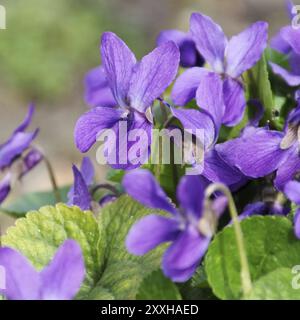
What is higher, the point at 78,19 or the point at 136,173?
the point at 136,173

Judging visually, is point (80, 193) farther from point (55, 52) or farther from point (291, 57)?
point (55, 52)

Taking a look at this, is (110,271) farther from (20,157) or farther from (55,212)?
(20,157)

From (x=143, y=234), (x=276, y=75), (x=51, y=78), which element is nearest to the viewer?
(x=143, y=234)

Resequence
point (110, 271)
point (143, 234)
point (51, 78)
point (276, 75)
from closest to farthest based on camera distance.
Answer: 1. point (143, 234)
2. point (110, 271)
3. point (276, 75)
4. point (51, 78)

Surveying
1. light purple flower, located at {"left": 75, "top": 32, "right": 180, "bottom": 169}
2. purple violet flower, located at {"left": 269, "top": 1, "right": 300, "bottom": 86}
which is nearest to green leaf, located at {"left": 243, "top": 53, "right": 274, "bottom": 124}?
purple violet flower, located at {"left": 269, "top": 1, "right": 300, "bottom": 86}

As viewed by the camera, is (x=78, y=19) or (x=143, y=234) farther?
(x=78, y=19)

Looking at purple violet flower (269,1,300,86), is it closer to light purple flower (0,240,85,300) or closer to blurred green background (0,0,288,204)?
light purple flower (0,240,85,300)
